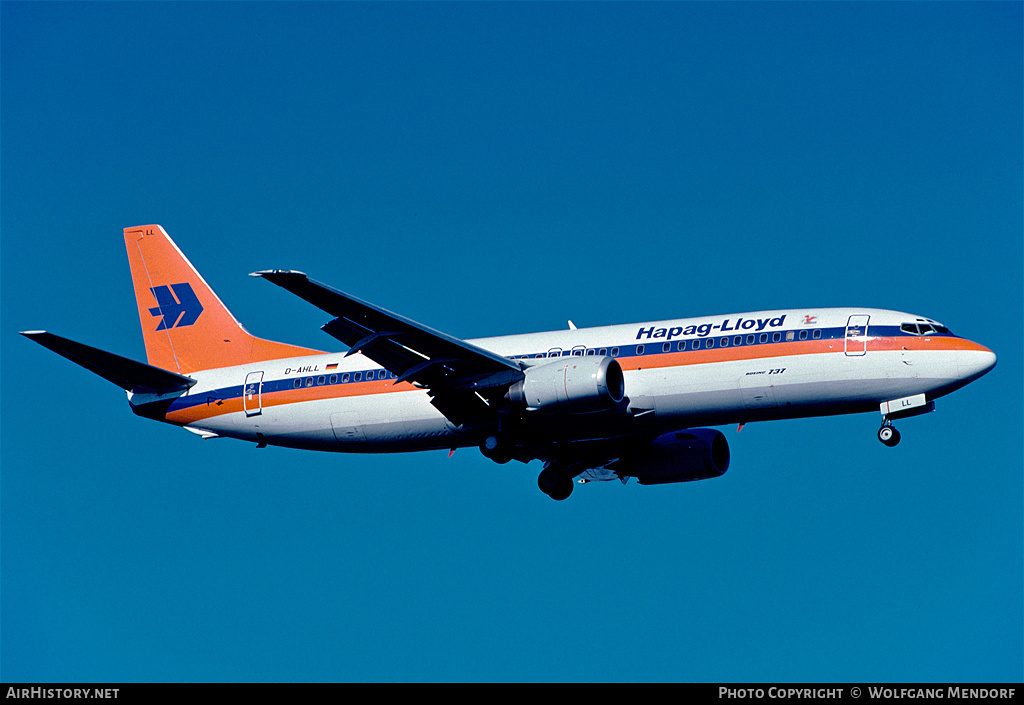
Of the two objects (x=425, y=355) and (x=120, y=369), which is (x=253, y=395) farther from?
(x=425, y=355)

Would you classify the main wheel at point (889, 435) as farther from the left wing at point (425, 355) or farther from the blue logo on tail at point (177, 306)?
the blue logo on tail at point (177, 306)

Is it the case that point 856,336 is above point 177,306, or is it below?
below

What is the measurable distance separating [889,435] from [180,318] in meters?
26.5

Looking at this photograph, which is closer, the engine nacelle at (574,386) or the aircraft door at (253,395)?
the engine nacelle at (574,386)

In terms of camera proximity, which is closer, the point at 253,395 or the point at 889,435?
the point at 889,435

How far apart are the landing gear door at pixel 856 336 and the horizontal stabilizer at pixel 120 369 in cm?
2298

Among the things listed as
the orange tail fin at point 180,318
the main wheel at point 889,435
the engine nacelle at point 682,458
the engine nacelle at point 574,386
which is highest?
the orange tail fin at point 180,318

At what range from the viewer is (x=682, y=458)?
154 ft

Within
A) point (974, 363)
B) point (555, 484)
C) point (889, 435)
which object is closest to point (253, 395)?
point (555, 484)

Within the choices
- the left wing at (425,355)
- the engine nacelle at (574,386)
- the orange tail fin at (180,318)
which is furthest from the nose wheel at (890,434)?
the orange tail fin at (180,318)

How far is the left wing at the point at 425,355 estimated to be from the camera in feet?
130
